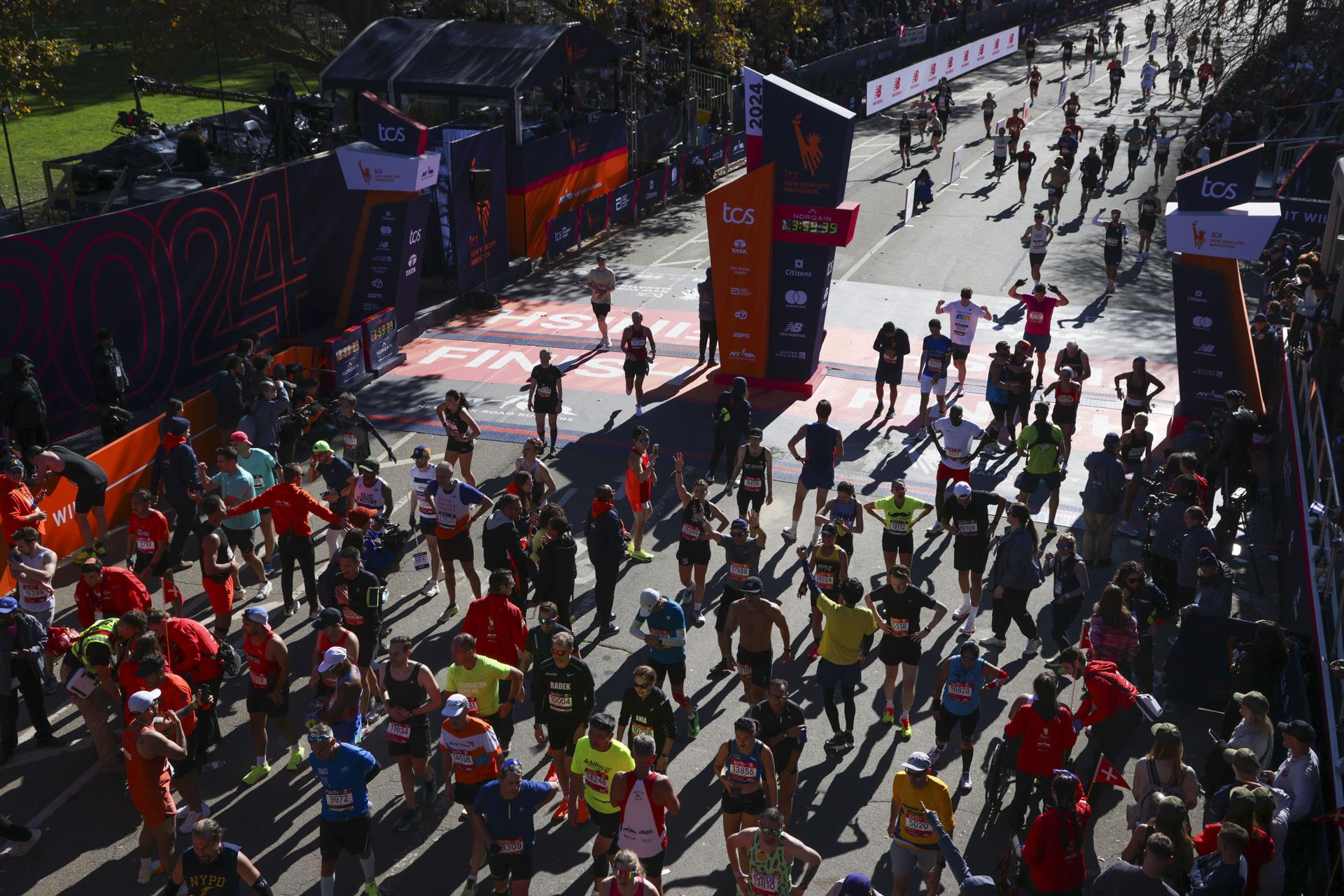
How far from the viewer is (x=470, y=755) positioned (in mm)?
8820

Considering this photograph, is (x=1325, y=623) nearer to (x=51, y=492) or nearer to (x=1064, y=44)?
(x=51, y=492)

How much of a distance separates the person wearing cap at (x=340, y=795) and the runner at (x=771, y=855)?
8.70 feet

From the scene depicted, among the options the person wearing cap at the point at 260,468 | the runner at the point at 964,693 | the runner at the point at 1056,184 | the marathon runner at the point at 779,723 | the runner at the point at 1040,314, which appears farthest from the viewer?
the runner at the point at 1056,184

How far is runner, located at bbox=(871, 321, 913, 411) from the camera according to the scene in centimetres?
1777

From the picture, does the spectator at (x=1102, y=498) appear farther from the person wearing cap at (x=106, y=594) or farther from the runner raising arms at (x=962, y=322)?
the person wearing cap at (x=106, y=594)

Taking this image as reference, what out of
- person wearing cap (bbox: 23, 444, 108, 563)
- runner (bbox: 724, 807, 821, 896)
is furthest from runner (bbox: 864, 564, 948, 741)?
person wearing cap (bbox: 23, 444, 108, 563)

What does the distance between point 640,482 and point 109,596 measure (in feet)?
18.7

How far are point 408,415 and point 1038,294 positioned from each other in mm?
9969

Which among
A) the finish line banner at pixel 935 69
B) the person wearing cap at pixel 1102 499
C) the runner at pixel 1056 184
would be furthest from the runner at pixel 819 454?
the finish line banner at pixel 935 69

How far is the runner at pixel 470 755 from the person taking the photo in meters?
8.70

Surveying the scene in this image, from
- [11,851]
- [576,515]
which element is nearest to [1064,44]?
[576,515]

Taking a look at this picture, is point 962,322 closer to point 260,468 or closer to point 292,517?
point 260,468

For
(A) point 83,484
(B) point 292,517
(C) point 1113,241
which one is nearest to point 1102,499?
(B) point 292,517

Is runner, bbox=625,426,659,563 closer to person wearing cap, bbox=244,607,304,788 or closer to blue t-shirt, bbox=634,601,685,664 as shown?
blue t-shirt, bbox=634,601,685,664
